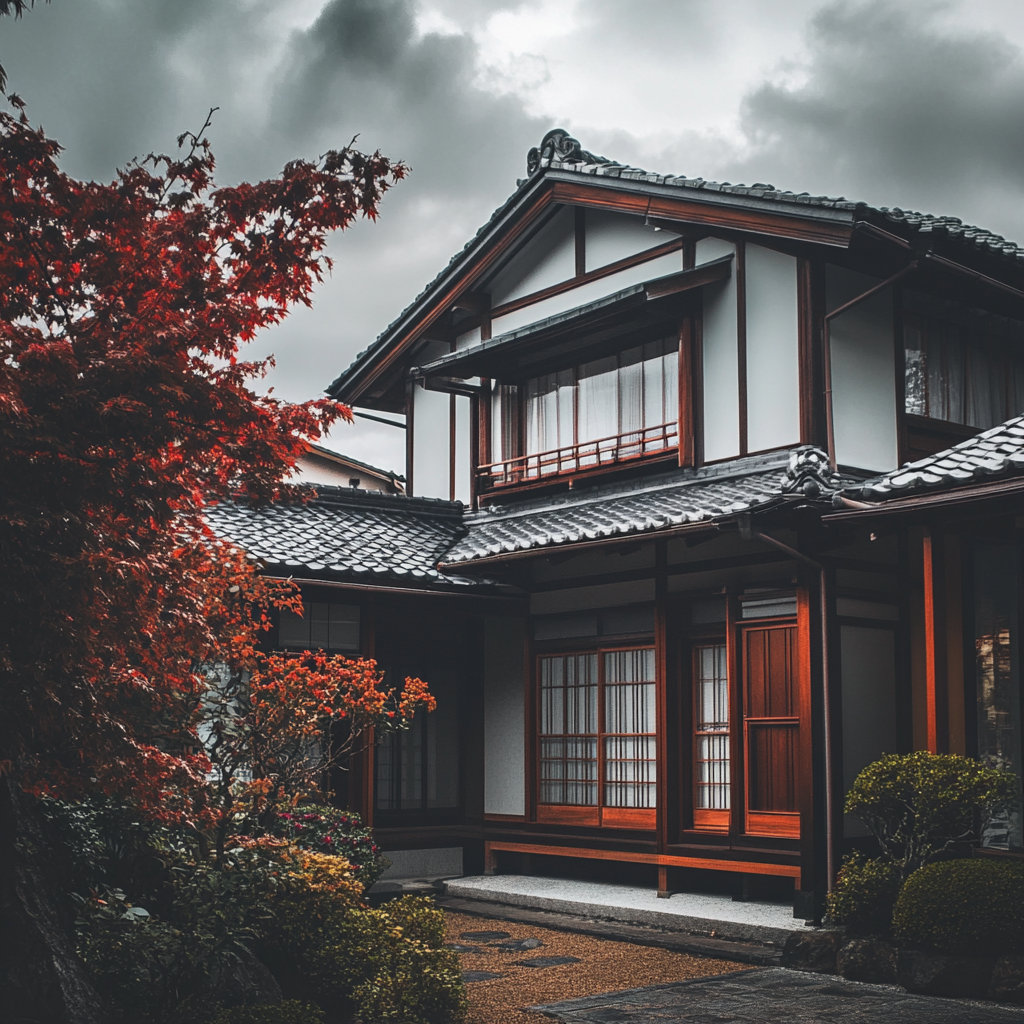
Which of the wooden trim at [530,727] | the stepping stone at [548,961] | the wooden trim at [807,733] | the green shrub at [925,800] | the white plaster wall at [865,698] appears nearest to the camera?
the green shrub at [925,800]

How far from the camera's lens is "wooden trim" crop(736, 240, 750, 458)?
44.4 feet

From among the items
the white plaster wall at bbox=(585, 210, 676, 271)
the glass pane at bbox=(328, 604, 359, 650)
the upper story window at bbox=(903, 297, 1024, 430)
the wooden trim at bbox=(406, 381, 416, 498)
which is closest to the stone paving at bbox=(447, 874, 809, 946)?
the glass pane at bbox=(328, 604, 359, 650)

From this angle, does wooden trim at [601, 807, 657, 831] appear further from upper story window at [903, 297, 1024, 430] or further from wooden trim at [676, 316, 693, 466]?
upper story window at [903, 297, 1024, 430]

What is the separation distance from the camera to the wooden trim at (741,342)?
13539mm

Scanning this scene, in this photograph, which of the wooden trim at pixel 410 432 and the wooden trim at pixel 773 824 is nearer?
the wooden trim at pixel 773 824

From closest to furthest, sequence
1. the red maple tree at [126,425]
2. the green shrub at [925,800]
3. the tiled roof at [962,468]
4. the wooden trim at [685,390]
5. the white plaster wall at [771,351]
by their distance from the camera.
Answer: the red maple tree at [126,425] → the green shrub at [925,800] → the tiled roof at [962,468] → the white plaster wall at [771,351] → the wooden trim at [685,390]

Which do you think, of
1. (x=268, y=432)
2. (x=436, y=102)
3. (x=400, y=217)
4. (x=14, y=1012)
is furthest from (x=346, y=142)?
(x=400, y=217)

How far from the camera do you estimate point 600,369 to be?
15.9 meters

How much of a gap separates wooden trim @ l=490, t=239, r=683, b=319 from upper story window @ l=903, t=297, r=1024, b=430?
3.12 meters

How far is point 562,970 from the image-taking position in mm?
9727

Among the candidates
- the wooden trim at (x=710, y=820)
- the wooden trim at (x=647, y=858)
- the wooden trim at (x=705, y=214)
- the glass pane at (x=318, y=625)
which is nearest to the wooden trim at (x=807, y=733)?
the wooden trim at (x=647, y=858)

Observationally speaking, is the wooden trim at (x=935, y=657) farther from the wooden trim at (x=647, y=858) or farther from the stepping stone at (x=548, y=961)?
the stepping stone at (x=548, y=961)

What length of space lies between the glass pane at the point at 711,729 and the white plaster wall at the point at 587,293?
4.77 m

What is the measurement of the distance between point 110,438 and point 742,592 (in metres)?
8.33
